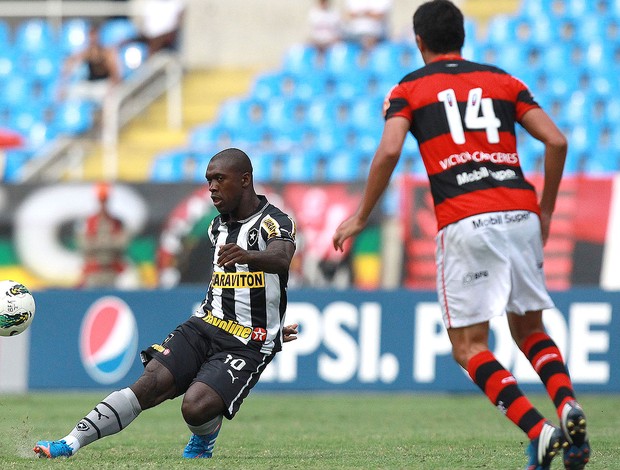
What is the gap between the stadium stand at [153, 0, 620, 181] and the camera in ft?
53.8

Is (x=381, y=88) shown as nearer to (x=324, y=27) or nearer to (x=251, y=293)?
(x=324, y=27)

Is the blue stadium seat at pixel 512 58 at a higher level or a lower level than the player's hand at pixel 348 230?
higher

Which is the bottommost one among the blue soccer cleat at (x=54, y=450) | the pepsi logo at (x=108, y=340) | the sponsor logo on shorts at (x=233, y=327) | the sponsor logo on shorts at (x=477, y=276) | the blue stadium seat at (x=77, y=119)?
the pepsi logo at (x=108, y=340)

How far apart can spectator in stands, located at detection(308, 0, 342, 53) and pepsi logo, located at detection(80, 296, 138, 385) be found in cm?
763

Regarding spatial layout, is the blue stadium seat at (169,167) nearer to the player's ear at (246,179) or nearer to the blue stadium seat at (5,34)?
the blue stadium seat at (5,34)

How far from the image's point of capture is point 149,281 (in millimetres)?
14227

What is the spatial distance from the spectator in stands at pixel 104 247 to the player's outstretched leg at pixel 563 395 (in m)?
9.07

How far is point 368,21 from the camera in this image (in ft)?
61.2

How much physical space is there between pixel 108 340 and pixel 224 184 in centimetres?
623

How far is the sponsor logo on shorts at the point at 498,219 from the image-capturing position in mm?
5523

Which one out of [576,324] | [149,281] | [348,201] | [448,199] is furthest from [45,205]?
[448,199]

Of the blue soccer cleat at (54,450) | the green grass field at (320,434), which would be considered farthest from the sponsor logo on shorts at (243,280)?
the blue soccer cleat at (54,450)

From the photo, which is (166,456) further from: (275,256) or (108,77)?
(108,77)

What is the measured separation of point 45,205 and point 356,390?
483cm
